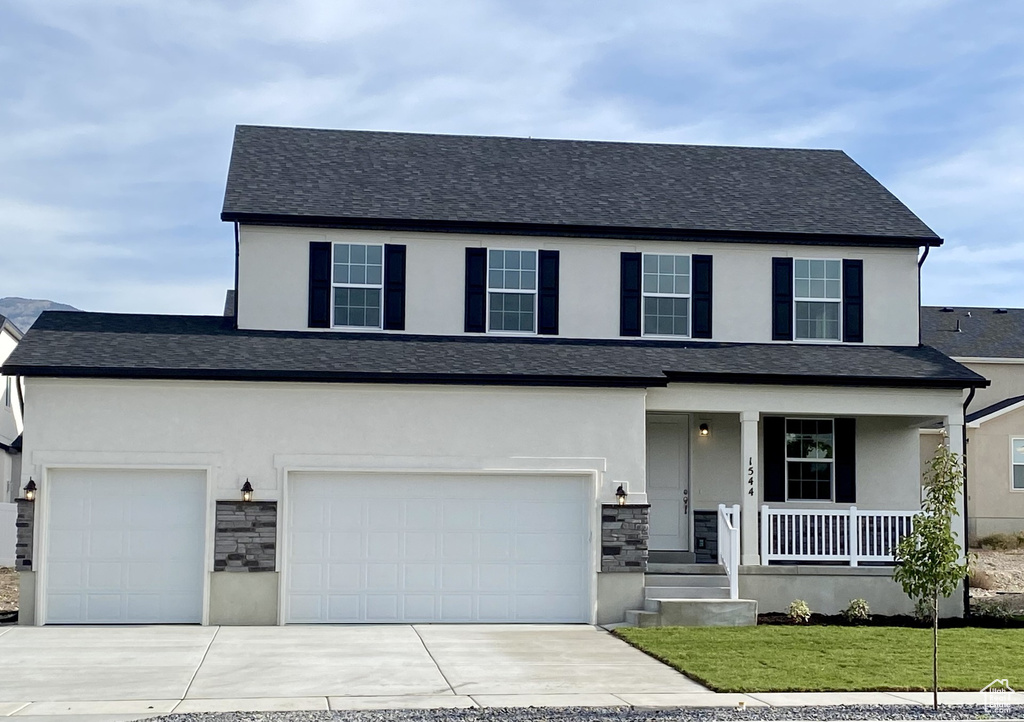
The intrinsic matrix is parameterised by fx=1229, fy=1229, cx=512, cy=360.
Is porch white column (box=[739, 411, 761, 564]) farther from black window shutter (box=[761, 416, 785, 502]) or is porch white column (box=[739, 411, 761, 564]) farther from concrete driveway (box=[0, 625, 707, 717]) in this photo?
concrete driveway (box=[0, 625, 707, 717])

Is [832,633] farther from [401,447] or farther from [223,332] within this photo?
[223,332]

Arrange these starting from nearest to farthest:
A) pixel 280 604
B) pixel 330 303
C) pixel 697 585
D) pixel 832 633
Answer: pixel 832 633 → pixel 280 604 → pixel 697 585 → pixel 330 303

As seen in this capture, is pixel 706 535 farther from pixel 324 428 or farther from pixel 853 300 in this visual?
pixel 324 428

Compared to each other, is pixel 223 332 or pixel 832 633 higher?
pixel 223 332

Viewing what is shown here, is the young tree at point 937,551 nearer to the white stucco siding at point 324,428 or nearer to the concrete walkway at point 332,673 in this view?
the concrete walkway at point 332,673

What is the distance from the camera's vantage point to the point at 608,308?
20.3 m

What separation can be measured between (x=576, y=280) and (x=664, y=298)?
1525 millimetres

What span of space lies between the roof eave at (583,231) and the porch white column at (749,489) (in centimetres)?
331

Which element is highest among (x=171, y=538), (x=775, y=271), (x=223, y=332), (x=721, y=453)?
(x=775, y=271)

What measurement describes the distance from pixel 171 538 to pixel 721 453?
892cm

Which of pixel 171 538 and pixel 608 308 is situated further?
pixel 608 308

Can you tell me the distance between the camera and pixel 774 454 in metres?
20.5

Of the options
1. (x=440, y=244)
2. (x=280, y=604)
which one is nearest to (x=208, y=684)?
(x=280, y=604)

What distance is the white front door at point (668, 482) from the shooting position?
66.5 ft
